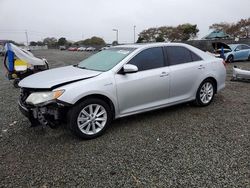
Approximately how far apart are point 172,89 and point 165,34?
239 feet

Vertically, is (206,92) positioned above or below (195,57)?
below

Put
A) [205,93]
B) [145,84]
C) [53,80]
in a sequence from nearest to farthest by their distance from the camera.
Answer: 1. [53,80]
2. [145,84]
3. [205,93]

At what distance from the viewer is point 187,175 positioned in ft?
9.06

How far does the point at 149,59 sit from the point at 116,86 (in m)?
1.00

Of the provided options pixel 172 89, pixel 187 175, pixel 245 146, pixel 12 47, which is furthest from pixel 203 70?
pixel 12 47

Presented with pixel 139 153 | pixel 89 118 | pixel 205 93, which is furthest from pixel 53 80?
pixel 205 93

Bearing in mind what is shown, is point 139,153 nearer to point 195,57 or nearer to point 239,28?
point 195,57

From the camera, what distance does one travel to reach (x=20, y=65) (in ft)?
29.3

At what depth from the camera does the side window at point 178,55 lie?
4.78 meters

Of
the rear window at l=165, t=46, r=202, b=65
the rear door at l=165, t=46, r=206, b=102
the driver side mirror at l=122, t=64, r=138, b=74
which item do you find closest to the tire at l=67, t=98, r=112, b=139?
the driver side mirror at l=122, t=64, r=138, b=74

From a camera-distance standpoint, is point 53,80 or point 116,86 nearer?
point 53,80

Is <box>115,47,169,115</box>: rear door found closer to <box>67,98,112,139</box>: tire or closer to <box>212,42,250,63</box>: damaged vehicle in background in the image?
<box>67,98,112,139</box>: tire

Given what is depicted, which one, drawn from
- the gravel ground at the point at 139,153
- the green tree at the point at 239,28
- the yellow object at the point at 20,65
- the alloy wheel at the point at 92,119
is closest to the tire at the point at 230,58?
the gravel ground at the point at 139,153

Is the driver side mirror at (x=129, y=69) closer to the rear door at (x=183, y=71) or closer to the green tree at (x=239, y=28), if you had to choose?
the rear door at (x=183, y=71)
